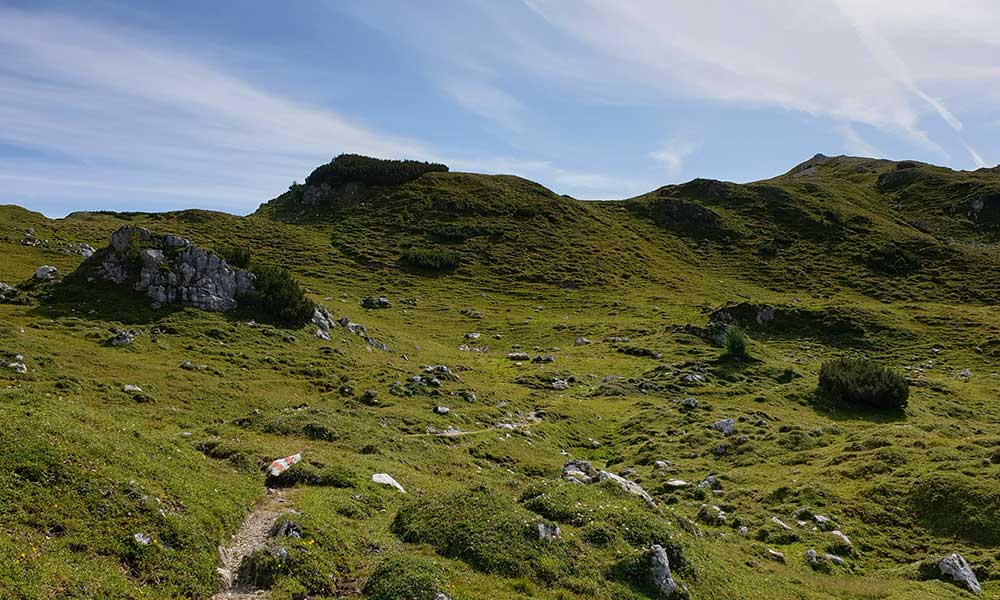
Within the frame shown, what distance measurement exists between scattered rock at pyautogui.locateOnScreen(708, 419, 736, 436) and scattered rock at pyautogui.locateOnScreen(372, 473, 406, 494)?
84.3 ft

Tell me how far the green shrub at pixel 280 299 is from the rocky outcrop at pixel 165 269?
223 centimetres

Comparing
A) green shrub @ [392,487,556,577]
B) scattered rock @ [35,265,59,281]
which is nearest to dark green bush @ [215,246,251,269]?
scattered rock @ [35,265,59,281]

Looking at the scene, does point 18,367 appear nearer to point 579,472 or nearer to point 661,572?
point 579,472

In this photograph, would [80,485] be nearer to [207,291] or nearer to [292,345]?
[292,345]

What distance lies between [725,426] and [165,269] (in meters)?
43.4

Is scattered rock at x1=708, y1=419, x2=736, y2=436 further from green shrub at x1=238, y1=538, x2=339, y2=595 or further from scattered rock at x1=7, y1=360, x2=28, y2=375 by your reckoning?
scattered rock at x1=7, y1=360, x2=28, y2=375

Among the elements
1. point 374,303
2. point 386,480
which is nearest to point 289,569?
point 386,480

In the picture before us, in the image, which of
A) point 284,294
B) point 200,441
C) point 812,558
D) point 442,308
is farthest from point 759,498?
point 442,308

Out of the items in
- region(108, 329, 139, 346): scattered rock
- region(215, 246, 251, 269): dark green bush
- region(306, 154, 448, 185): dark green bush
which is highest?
region(306, 154, 448, 185): dark green bush

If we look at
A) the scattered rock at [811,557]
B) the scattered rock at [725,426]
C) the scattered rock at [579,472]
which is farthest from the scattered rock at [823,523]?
the scattered rock at [725,426]

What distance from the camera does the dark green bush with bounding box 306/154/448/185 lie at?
127m

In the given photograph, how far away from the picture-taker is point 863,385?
47938mm

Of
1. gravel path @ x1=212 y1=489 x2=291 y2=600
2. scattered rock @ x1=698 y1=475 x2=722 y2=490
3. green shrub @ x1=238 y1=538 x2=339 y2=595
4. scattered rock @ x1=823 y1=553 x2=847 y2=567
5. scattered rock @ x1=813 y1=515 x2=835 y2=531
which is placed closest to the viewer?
gravel path @ x1=212 y1=489 x2=291 y2=600

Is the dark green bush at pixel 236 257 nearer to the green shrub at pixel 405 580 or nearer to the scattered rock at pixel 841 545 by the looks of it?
the green shrub at pixel 405 580
